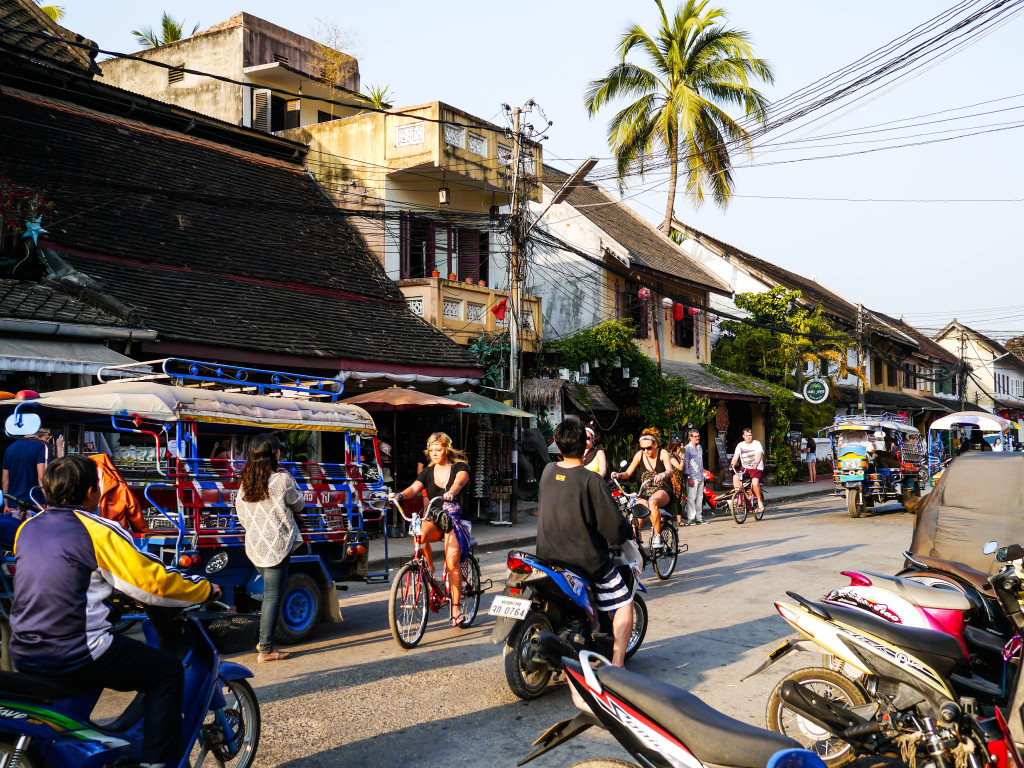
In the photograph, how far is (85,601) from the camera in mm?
3635

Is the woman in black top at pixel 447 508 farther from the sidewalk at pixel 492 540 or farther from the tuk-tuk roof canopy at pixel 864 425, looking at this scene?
the tuk-tuk roof canopy at pixel 864 425

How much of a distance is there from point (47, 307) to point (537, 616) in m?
8.64

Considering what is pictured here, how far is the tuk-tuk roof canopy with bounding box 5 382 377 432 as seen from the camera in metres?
6.88

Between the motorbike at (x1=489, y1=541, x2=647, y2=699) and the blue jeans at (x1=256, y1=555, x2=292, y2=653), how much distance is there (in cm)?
207

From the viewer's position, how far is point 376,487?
972 centimetres

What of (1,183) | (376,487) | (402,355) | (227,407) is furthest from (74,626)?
(402,355)

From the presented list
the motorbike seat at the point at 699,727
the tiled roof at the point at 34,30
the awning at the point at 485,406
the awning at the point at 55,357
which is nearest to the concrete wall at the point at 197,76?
the tiled roof at the point at 34,30

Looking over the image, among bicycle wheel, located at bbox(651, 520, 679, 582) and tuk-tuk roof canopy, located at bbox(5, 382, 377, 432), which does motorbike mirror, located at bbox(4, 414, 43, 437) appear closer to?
tuk-tuk roof canopy, located at bbox(5, 382, 377, 432)

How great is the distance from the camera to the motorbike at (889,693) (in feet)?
12.8

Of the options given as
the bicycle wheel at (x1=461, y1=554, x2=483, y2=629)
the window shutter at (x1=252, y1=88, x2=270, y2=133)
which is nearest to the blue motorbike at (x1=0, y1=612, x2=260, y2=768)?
the bicycle wheel at (x1=461, y1=554, x2=483, y2=629)

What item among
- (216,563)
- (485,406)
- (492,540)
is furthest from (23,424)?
(485,406)

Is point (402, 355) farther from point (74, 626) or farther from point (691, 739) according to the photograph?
point (691, 739)

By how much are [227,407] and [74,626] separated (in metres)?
3.98

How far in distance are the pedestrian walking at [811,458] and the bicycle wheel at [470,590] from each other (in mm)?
24512
